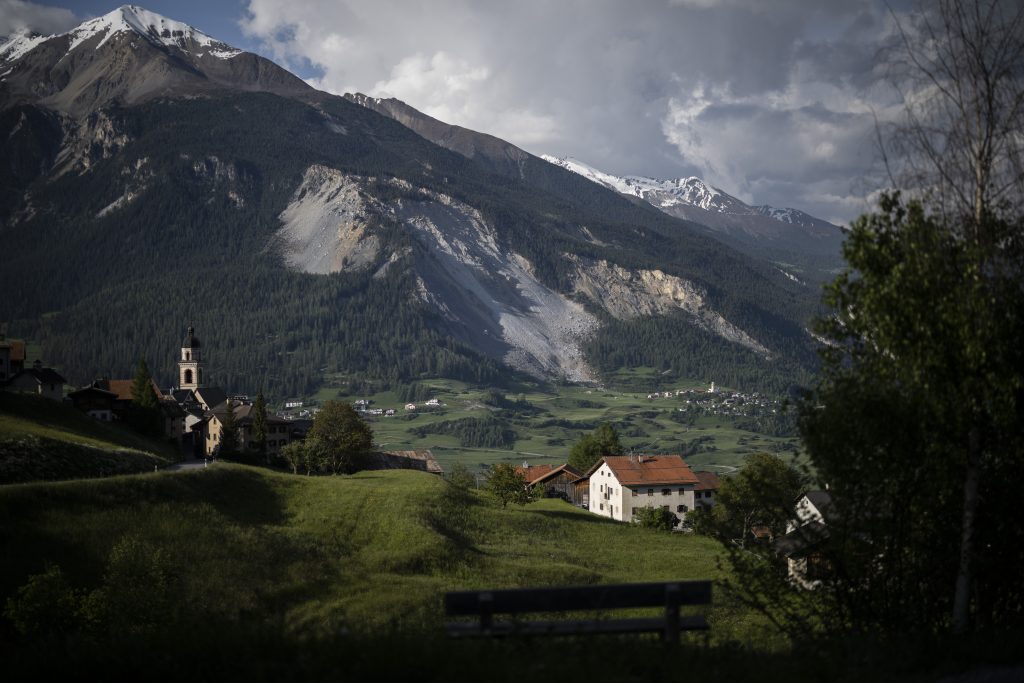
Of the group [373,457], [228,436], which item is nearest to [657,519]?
[373,457]

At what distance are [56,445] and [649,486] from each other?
59547mm

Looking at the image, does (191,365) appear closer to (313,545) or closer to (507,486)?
(507,486)

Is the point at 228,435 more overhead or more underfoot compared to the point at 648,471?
more overhead

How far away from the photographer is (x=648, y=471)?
306 feet

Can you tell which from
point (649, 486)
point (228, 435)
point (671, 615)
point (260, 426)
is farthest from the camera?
point (260, 426)

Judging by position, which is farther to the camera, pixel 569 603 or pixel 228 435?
pixel 228 435

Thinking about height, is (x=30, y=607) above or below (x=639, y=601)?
below

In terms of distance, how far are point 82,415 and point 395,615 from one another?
50.8 metres

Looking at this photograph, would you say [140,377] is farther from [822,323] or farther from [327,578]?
[822,323]

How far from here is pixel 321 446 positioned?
286 feet

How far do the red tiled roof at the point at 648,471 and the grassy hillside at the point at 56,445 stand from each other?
48.7 meters

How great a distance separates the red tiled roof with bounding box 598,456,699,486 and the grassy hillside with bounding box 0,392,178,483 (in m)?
48.7

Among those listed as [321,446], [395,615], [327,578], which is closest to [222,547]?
[327,578]

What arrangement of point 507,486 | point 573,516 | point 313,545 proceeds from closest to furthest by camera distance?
point 313,545 → point 507,486 → point 573,516
